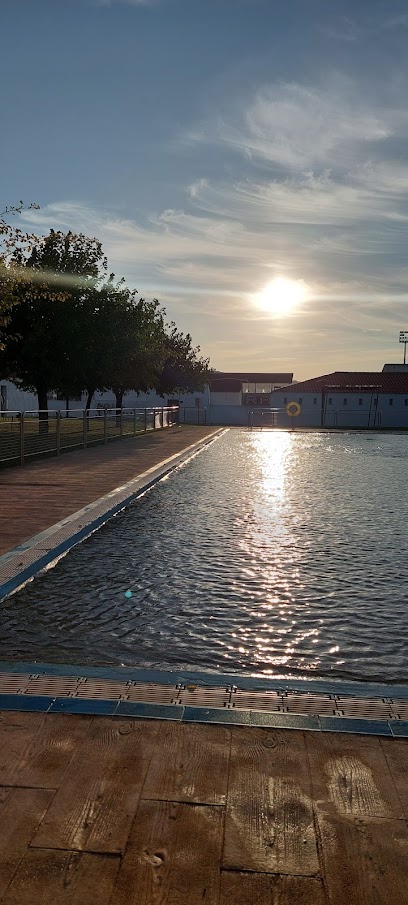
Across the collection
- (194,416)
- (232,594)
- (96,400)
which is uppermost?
(96,400)

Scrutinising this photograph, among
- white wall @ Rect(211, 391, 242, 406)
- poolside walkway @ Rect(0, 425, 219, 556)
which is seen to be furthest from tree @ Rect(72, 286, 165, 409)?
white wall @ Rect(211, 391, 242, 406)

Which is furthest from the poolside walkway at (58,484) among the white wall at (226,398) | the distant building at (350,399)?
the white wall at (226,398)

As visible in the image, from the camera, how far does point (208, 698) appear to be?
156 inches

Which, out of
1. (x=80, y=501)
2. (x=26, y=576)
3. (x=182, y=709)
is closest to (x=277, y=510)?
(x=80, y=501)

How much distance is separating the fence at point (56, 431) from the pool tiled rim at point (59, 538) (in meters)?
3.87

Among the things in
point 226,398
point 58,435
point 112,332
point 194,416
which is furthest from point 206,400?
point 58,435

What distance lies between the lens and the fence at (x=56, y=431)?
16656 millimetres

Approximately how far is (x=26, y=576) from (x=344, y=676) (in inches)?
136

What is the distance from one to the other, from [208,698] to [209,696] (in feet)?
0.10

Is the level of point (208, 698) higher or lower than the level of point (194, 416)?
higher

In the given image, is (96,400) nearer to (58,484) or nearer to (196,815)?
(58,484)

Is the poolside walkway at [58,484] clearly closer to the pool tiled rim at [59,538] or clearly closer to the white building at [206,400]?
the pool tiled rim at [59,538]

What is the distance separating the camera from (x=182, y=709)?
3.80 meters

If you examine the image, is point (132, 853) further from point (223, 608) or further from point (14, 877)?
point (223, 608)
